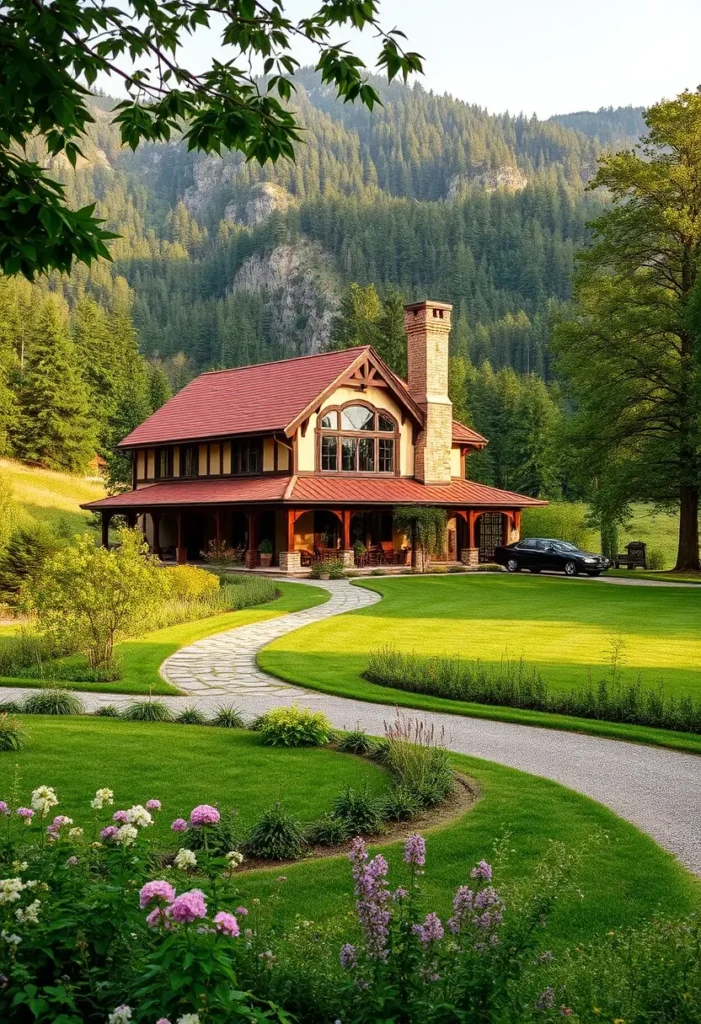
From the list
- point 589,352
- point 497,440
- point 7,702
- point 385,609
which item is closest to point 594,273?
point 589,352

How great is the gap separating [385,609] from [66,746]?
1549 cm

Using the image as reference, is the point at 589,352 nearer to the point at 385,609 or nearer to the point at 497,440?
the point at 385,609

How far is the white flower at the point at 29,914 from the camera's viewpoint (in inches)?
156

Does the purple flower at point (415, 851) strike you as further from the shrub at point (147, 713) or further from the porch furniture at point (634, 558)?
the porch furniture at point (634, 558)

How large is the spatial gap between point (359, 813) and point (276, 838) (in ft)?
3.16

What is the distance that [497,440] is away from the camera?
91062 millimetres

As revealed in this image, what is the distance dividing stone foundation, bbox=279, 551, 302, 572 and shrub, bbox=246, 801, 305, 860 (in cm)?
2899

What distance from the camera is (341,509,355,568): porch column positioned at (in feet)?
124

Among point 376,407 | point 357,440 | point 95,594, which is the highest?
point 376,407

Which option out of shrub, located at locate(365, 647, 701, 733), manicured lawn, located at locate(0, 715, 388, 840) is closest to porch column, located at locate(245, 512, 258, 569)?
shrub, located at locate(365, 647, 701, 733)

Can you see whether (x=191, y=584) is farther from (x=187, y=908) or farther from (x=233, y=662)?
(x=187, y=908)

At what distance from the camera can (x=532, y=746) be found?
446 inches

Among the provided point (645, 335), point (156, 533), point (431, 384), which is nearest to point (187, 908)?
point (645, 335)

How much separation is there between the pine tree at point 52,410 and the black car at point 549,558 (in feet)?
130
